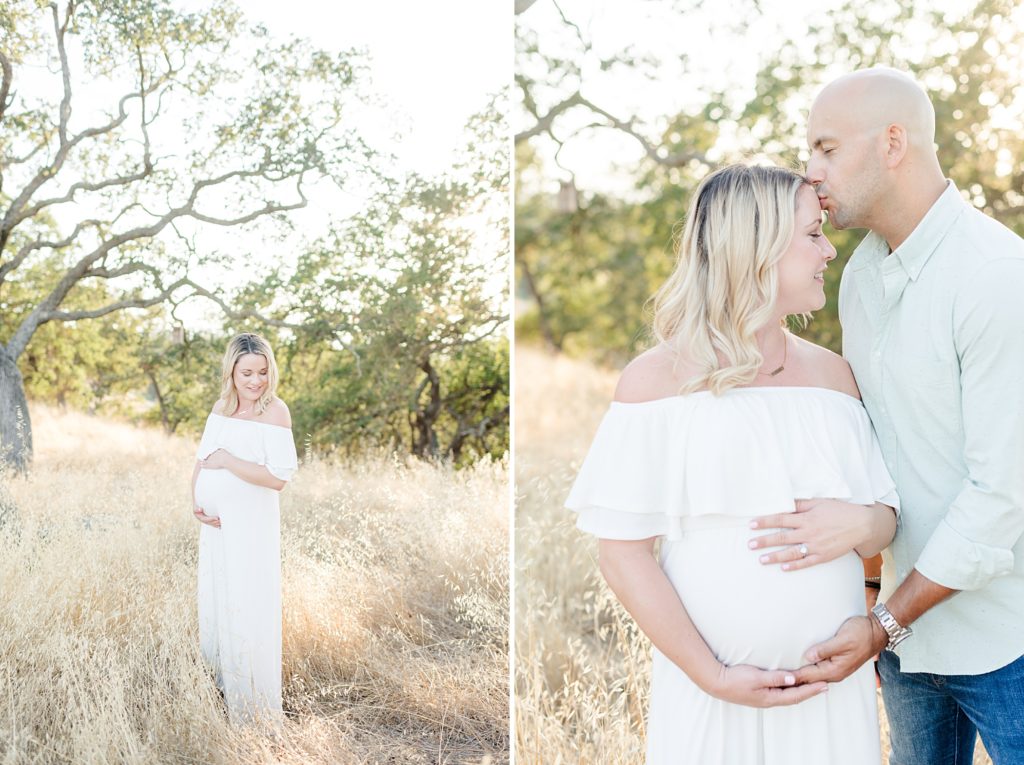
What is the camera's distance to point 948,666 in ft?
5.62

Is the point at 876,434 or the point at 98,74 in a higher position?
the point at 98,74

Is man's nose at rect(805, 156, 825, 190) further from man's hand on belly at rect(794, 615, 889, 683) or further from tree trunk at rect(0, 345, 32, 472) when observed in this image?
tree trunk at rect(0, 345, 32, 472)

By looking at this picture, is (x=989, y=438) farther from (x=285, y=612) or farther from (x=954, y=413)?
(x=285, y=612)

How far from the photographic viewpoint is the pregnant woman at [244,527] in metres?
2.26

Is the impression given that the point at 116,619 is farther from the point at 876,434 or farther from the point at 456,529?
the point at 876,434

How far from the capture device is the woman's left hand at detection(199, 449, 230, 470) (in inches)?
89.0

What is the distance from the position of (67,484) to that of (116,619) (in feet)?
1.14

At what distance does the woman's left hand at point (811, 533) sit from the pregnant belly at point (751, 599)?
28 mm

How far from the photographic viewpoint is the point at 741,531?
64.8 inches

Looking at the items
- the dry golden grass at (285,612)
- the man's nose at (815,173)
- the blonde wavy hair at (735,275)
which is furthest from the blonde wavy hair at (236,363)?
the man's nose at (815,173)

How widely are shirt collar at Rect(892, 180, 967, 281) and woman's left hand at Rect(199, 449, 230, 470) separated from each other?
5.40ft

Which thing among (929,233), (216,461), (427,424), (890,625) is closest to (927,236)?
(929,233)

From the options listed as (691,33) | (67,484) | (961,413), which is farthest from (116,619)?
(691,33)

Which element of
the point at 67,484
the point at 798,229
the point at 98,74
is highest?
the point at 98,74
